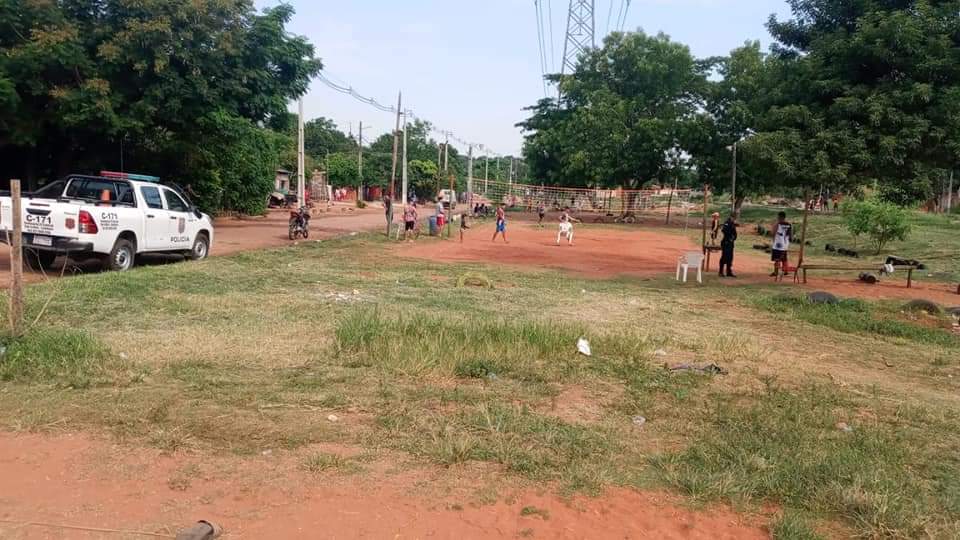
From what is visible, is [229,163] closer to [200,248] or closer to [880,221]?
[200,248]

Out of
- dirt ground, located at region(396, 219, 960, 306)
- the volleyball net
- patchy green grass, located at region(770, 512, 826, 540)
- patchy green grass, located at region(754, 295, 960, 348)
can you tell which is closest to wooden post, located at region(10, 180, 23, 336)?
patchy green grass, located at region(770, 512, 826, 540)

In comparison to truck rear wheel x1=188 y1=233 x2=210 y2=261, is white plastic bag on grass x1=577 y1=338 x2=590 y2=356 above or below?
below

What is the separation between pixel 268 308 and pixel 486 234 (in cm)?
2033

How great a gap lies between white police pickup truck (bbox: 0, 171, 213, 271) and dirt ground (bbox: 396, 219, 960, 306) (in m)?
6.44

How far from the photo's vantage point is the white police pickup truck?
10.6 metres

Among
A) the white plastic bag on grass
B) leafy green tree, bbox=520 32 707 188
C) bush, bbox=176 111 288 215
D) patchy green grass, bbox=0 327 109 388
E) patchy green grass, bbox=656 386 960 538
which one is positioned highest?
leafy green tree, bbox=520 32 707 188

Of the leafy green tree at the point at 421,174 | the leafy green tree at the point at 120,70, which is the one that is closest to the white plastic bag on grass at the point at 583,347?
the leafy green tree at the point at 120,70

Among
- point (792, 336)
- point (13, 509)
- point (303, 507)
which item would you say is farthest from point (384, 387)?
point (792, 336)

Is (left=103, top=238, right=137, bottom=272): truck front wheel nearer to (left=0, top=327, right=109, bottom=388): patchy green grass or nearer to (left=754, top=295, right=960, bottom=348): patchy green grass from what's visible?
(left=0, top=327, right=109, bottom=388): patchy green grass

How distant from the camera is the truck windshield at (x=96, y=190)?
38.3 feet

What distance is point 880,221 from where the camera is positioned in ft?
74.2

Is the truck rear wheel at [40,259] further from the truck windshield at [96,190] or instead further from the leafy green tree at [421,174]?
the leafy green tree at [421,174]

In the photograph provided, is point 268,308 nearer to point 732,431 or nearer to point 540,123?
point 732,431

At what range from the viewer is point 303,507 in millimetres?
3508
